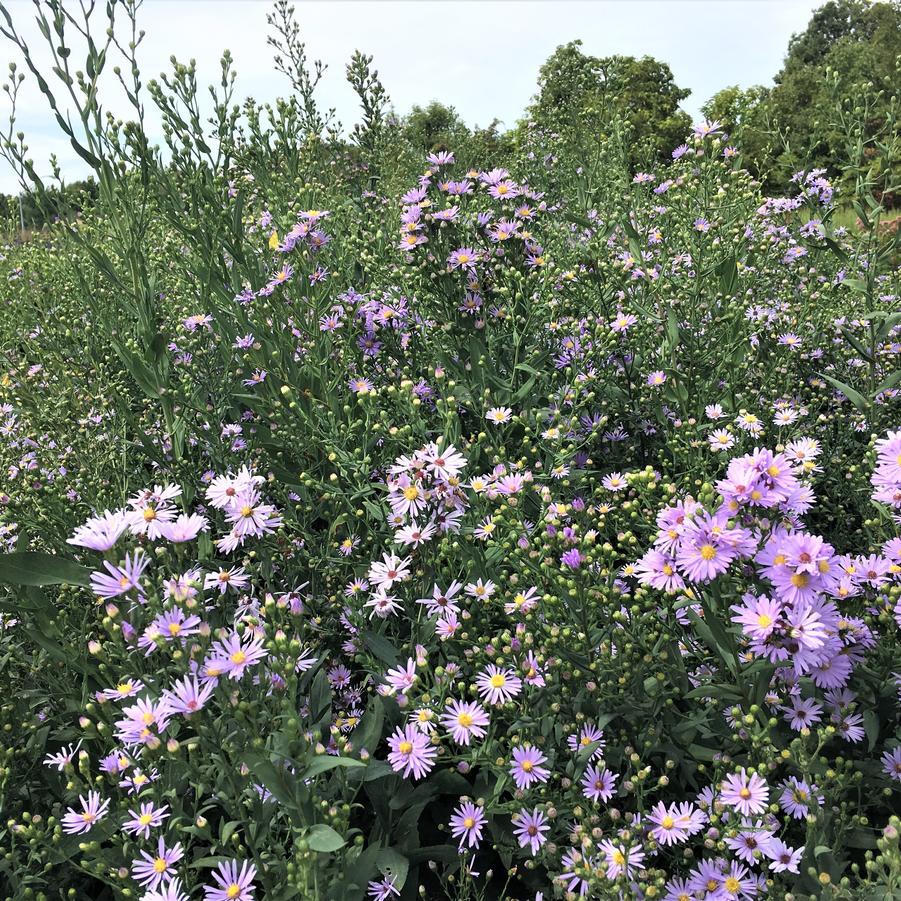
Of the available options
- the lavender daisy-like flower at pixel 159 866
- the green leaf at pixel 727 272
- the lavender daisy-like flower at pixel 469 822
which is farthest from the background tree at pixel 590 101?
the lavender daisy-like flower at pixel 159 866

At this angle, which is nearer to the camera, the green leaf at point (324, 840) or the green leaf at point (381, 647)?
the green leaf at point (324, 840)

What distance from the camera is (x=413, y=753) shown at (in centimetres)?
158

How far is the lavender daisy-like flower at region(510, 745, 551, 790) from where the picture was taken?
5.17 ft

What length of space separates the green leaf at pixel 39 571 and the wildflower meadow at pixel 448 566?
13 millimetres

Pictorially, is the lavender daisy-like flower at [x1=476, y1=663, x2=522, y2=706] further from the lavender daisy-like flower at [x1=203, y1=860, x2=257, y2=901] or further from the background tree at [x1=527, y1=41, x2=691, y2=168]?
the background tree at [x1=527, y1=41, x2=691, y2=168]

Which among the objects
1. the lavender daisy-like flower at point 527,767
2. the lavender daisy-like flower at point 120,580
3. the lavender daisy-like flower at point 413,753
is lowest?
the lavender daisy-like flower at point 527,767

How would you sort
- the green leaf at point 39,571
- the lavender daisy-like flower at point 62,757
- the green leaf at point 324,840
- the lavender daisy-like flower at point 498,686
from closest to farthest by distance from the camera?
1. the green leaf at point 324,840
2. the lavender daisy-like flower at point 498,686
3. the lavender daisy-like flower at point 62,757
4. the green leaf at point 39,571

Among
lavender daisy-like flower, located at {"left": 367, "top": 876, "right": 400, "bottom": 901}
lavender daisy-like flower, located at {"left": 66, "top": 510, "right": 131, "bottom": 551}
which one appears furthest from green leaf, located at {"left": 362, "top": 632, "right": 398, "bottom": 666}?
lavender daisy-like flower, located at {"left": 66, "top": 510, "right": 131, "bottom": 551}

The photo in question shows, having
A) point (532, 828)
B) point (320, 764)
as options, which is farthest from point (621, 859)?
point (320, 764)

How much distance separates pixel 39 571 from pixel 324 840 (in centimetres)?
129

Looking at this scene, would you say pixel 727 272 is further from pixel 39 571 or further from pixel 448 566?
pixel 39 571

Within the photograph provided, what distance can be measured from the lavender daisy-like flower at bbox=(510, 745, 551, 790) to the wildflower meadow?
0.02 meters

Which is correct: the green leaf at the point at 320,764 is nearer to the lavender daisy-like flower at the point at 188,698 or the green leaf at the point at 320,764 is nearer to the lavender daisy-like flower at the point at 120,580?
the lavender daisy-like flower at the point at 188,698

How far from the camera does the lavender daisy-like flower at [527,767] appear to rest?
62.1 inches
